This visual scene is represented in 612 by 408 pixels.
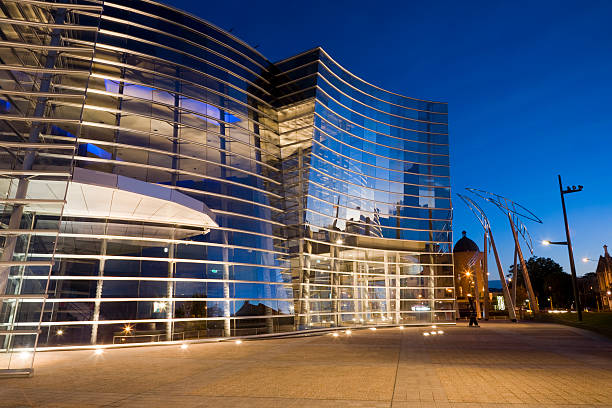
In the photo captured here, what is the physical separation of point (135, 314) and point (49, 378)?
9.45m

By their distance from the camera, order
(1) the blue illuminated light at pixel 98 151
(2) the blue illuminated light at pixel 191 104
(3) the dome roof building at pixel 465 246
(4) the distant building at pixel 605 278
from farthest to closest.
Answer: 1. (3) the dome roof building at pixel 465 246
2. (4) the distant building at pixel 605 278
3. (2) the blue illuminated light at pixel 191 104
4. (1) the blue illuminated light at pixel 98 151

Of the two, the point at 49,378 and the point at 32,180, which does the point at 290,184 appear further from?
the point at 49,378

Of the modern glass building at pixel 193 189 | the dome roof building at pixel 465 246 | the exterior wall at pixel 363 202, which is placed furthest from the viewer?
the dome roof building at pixel 465 246

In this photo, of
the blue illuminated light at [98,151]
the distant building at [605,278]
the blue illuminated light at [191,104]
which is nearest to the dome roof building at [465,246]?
the distant building at [605,278]

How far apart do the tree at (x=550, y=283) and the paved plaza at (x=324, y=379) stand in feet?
313

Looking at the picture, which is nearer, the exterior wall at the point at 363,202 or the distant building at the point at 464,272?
the exterior wall at the point at 363,202

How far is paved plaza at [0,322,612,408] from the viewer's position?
8555mm

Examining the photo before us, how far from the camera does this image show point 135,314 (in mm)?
21031

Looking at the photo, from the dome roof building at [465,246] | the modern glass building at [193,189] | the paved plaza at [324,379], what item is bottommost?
the paved plaza at [324,379]

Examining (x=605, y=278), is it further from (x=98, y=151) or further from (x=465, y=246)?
(x=98, y=151)

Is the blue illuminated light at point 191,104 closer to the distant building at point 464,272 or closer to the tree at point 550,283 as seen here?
the distant building at point 464,272

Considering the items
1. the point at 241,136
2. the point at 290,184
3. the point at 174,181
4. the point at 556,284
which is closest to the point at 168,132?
the point at 174,181

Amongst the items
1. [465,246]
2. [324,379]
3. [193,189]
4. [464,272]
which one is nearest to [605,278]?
[465,246]

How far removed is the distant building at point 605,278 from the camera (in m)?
84.5
